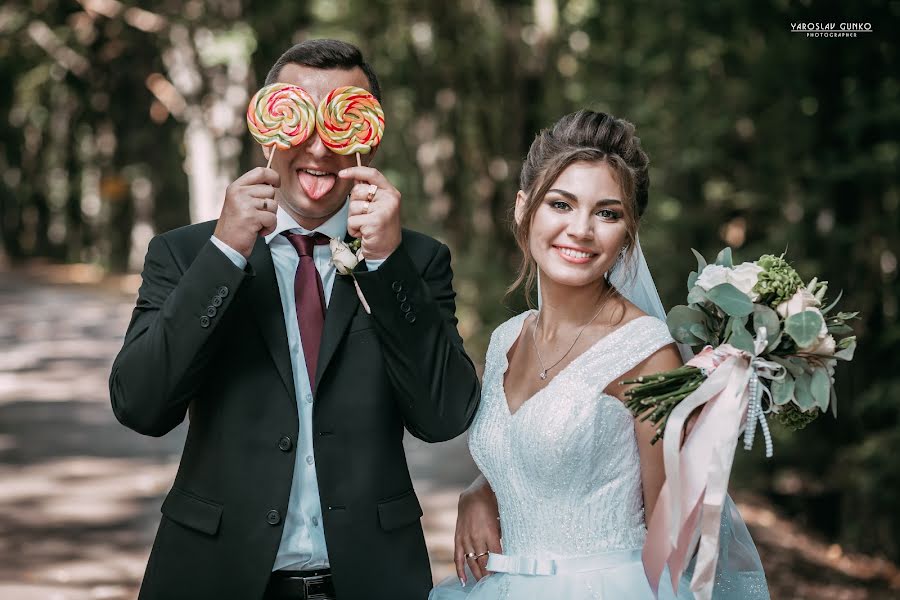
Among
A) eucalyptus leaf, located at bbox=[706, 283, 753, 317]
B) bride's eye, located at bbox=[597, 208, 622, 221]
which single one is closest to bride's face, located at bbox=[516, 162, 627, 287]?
bride's eye, located at bbox=[597, 208, 622, 221]

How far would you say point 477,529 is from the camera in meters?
3.41

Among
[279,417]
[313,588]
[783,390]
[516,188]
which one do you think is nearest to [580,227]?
[783,390]

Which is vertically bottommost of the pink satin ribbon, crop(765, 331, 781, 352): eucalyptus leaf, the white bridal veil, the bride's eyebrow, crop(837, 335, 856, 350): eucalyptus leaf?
the white bridal veil

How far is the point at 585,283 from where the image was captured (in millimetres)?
3191

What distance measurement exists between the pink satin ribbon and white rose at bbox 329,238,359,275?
931mm

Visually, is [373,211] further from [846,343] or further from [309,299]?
[846,343]

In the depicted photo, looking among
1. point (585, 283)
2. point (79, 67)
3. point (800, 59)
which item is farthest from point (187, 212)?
point (585, 283)

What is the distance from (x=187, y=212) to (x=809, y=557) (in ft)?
69.8

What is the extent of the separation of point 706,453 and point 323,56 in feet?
4.95

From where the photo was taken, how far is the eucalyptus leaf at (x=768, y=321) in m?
2.84

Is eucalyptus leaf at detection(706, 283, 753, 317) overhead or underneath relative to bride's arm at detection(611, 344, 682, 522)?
overhead

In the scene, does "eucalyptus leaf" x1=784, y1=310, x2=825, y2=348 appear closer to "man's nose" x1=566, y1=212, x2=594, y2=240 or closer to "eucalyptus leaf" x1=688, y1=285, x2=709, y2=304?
"eucalyptus leaf" x1=688, y1=285, x2=709, y2=304

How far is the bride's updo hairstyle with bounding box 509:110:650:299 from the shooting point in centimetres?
319

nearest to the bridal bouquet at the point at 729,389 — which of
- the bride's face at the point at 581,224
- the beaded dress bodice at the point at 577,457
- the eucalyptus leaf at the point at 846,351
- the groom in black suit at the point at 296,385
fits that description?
the eucalyptus leaf at the point at 846,351
